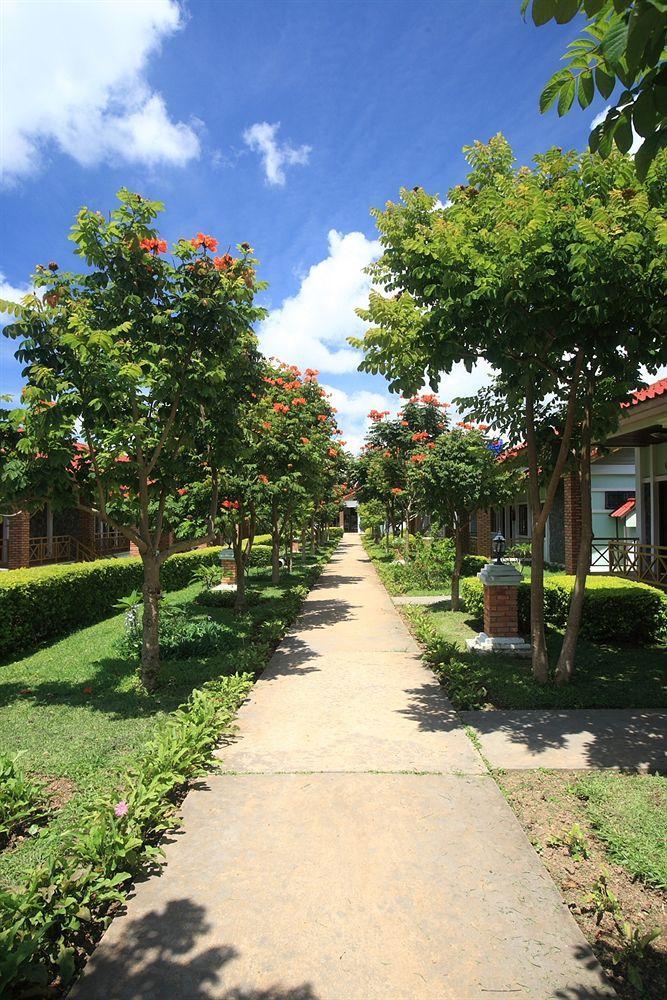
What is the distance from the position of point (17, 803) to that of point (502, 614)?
19.7ft

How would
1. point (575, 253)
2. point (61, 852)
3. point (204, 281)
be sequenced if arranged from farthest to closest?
1. point (204, 281)
2. point (575, 253)
3. point (61, 852)

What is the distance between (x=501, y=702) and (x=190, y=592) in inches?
417

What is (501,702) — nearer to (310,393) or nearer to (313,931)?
(313,931)

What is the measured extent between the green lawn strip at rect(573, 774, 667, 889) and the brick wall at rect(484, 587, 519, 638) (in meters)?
3.77

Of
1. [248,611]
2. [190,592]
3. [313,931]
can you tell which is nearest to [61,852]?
[313,931]

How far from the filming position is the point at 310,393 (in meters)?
15.0

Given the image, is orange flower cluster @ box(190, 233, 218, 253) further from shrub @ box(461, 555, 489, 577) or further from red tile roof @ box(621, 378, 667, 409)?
shrub @ box(461, 555, 489, 577)

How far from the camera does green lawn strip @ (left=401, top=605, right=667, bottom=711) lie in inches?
230

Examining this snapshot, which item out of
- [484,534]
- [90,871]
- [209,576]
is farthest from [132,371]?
[484,534]

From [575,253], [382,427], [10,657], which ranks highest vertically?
[382,427]

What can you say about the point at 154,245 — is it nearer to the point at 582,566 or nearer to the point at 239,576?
the point at 582,566

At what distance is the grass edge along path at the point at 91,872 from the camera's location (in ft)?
7.91

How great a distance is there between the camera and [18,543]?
53.6 feet

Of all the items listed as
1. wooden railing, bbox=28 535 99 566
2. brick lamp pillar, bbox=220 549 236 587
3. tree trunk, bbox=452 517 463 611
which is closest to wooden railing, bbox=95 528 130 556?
wooden railing, bbox=28 535 99 566
